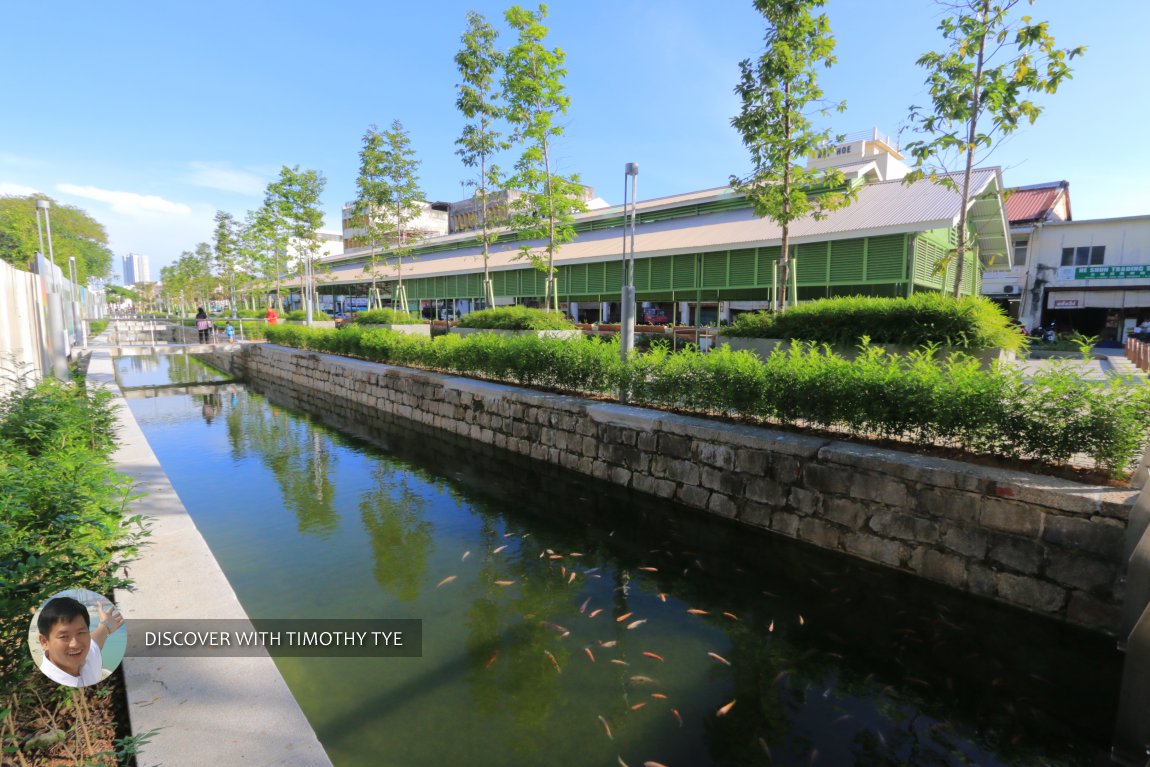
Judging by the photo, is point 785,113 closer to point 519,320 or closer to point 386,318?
point 519,320

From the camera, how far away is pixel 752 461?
5.83 m

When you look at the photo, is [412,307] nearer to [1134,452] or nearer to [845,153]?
[845,153]

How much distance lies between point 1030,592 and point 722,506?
2690mm

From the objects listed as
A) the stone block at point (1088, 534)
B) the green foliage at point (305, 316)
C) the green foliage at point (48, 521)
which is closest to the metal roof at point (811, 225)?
the green foliage at point (305, 316)

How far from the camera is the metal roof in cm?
1535

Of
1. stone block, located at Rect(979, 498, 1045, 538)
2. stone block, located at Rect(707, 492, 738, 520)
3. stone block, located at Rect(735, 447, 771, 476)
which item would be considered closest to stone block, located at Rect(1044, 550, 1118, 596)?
stone block, located at Rect(979, 498, 1045, 538)

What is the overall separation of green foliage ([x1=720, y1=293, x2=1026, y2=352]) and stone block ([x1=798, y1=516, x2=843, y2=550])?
132 inches

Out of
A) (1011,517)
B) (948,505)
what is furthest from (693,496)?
(1011,517)

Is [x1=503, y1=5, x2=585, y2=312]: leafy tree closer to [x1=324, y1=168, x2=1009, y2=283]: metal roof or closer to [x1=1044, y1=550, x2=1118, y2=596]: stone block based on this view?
[x1=324, y1=168, x2=1009, y2=283]: metal roof

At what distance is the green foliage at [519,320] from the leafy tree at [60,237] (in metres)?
28.7

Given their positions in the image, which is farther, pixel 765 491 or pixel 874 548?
pixel 765 491

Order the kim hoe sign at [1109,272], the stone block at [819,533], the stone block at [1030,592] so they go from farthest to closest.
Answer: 1. the kim hoe sign at [1109,272]
2. the stone block at [819,533]
3. the stone block at [1030,592]

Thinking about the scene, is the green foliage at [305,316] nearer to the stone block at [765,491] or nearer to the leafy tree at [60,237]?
the leafy tree at [60,237]

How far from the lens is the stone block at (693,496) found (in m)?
6.32
